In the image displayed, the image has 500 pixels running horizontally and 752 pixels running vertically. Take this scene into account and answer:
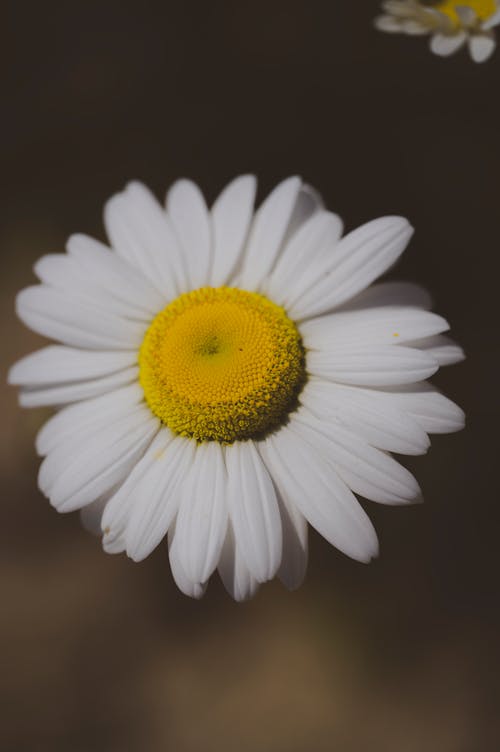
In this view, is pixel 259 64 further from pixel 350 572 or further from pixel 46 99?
pixel 350 572

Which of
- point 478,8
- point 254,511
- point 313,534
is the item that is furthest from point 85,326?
point 478,8

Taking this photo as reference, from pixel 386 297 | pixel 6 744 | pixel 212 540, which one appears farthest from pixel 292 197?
pixel 6 744

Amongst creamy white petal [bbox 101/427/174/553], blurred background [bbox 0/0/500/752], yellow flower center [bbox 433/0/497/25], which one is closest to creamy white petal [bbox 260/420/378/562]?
creamy white petal [bbox 101/427/174/553]

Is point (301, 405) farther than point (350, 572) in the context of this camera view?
No

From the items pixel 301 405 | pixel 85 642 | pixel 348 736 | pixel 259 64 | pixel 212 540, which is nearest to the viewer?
pixel 212 540

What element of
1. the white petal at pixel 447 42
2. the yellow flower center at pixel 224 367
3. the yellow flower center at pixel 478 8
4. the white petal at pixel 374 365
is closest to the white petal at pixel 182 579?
the yellow flower center at pixel 224 367

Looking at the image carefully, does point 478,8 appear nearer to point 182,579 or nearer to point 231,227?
point 231,227
